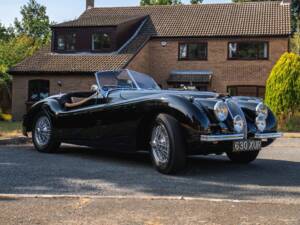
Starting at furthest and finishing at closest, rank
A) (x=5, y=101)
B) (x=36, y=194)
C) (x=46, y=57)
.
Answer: (x=5, y=101) < (x=46, y=57) < (x=36, y=194)

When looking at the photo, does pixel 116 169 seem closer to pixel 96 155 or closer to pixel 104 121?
pixel 104 121

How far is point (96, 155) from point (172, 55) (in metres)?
20.3

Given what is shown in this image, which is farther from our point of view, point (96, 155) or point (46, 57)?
point (46, 57)

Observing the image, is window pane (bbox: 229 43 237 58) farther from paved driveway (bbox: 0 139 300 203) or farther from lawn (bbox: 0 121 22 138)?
paved driveway (bbox: 0 139 300 203)

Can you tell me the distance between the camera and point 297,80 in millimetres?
19125

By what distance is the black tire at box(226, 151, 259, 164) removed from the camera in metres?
7.71

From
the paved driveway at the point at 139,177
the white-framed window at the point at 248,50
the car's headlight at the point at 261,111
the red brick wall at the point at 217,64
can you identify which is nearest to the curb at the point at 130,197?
the paved driveway at the point at 139,177

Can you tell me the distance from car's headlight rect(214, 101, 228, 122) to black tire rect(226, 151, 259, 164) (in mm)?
1468

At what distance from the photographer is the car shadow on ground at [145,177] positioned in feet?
17.9

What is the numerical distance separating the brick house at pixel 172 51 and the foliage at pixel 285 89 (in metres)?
7.52

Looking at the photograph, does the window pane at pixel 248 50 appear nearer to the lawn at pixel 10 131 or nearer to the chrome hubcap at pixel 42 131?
the lawn at pixel 10 131

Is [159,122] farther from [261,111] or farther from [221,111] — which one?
[261,111]

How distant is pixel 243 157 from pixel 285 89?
12044 millimetres

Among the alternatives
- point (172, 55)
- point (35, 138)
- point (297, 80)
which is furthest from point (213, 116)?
point (172, 55)
